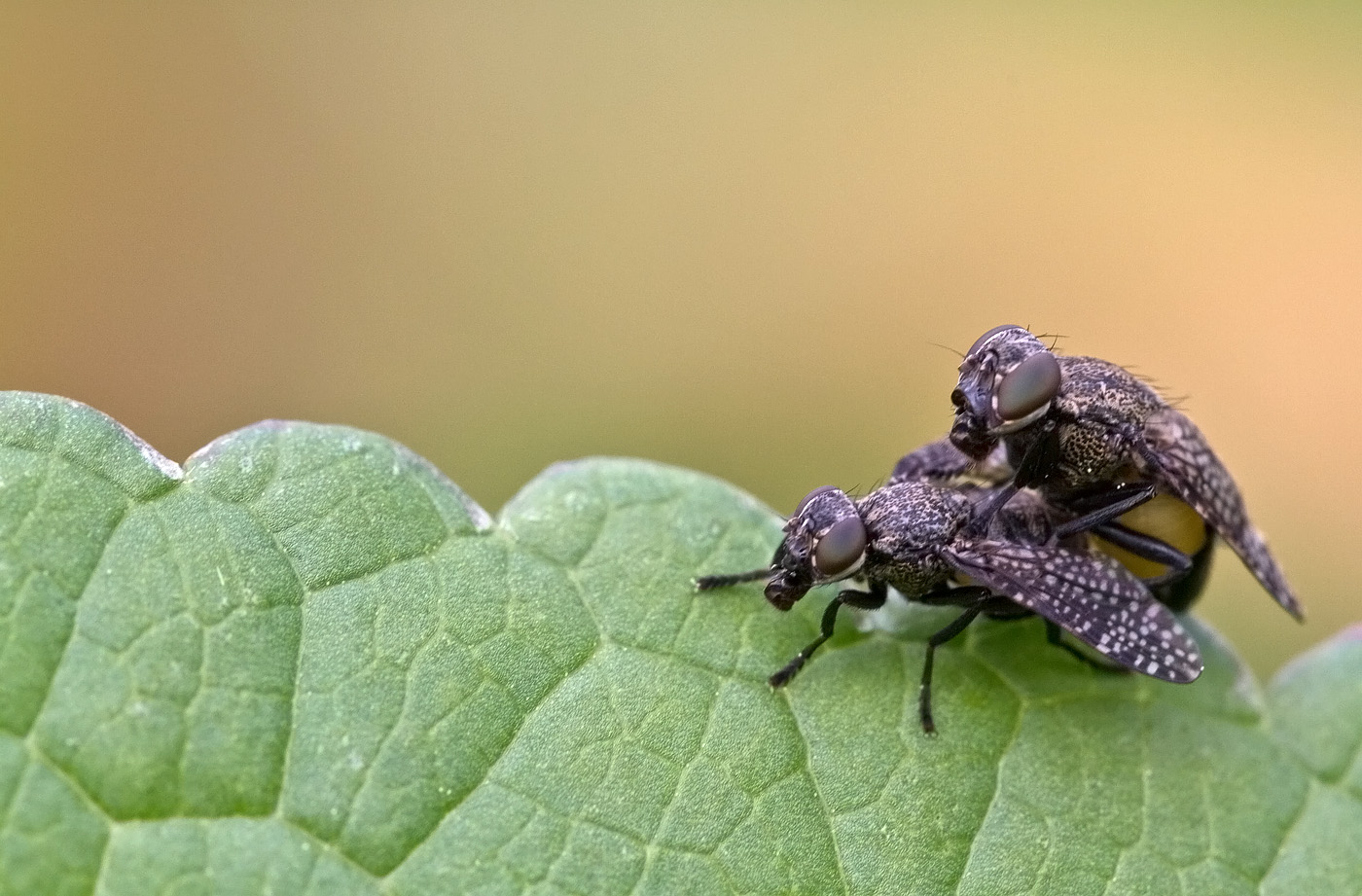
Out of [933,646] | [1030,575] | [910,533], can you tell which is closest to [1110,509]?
[1030,575]

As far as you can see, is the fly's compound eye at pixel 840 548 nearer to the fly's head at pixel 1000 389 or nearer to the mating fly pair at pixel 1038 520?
the mating fly pair at pixel 1038 520

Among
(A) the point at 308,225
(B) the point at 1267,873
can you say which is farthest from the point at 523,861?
(A) the point at 308,225

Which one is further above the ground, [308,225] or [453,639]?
[308,225]

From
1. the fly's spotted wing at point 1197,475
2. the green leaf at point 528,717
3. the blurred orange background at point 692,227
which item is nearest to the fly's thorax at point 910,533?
the green leaf at point 528,717

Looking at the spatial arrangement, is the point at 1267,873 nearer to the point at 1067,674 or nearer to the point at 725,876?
the point at 1067,674

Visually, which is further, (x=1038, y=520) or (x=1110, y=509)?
(x=1038, y=520)

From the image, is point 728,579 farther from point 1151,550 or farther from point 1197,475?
point 1197,475

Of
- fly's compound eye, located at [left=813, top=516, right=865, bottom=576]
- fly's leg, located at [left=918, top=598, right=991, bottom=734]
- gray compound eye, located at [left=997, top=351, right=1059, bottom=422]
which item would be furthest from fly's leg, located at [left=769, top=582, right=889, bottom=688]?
gray compound eye, located at [left=997, top=351, right=1059, bottom=422]
